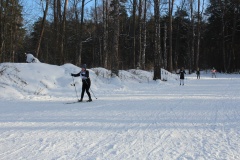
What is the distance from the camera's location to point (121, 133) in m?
6.78

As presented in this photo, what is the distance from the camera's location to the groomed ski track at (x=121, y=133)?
17.3ft

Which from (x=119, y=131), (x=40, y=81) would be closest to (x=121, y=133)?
(x=119, y=131)

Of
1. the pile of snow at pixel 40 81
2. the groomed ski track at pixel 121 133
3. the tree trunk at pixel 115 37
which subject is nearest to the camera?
the groomed ski track at pixel 121 133

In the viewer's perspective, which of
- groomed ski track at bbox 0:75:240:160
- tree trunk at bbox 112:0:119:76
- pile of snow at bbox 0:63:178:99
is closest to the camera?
groomed ski track at bbox 0:75:240:160

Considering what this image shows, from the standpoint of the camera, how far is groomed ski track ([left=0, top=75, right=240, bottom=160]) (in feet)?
17.3

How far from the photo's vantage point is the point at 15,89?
1419 centimetres

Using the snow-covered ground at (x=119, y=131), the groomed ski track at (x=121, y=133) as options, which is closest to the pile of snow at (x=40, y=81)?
the snow-covered ground at (x=119, y=131)

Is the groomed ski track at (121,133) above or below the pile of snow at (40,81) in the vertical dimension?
below

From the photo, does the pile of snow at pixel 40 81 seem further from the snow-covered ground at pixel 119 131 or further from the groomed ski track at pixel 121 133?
the groomed ski track at pixel 121 133

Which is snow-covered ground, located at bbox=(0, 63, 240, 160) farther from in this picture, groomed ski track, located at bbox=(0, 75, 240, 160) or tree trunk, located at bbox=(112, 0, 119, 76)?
tree trunk, located at bbox=(112, 0, 119, 76)

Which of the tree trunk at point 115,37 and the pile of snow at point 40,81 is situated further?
the tree trunk at point 115,37

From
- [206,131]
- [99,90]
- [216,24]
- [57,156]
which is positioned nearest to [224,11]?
[216,24]

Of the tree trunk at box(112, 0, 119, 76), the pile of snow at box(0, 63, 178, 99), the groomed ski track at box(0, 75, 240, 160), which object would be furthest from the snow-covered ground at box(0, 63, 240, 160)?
the tree trunk at box(112, 0, 119, 76)

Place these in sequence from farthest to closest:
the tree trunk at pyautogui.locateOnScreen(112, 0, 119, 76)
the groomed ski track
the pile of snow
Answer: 1. the tree trunk at pyautogui.locateOnScreen(112, 0, 119, 76)
2. the pile of snow
3. the groomed ski track
